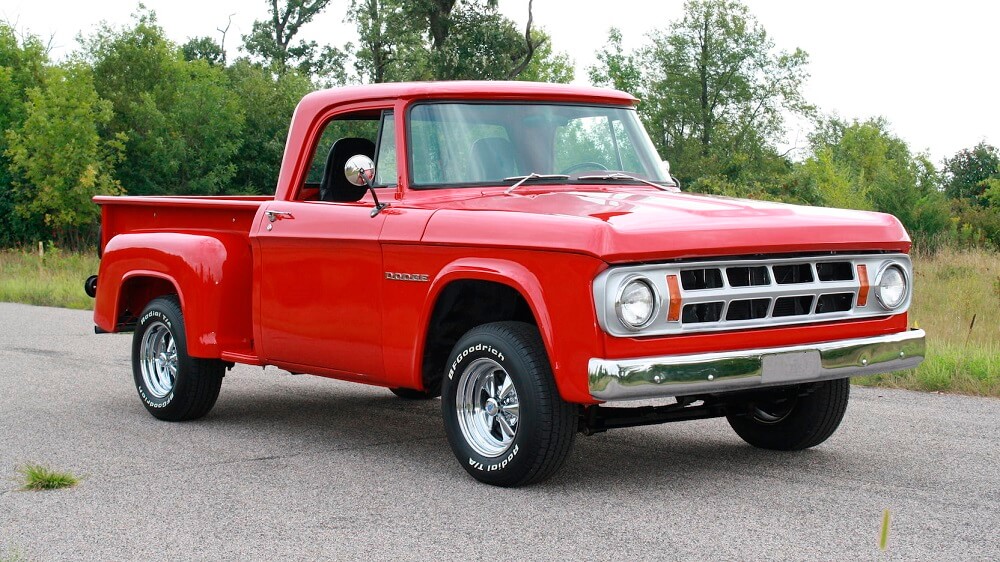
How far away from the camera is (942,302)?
16516 millimetres

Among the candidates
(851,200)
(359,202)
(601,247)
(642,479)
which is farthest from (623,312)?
(851,200)

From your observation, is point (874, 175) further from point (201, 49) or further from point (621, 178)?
point (621, 178)

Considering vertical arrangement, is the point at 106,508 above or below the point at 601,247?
below

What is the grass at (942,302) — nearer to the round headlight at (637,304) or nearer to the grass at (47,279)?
the grass at (47,279)

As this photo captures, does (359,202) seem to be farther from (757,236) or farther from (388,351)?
(757,236)

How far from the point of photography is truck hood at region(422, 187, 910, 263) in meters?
5.15

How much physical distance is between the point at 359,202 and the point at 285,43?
185 feet

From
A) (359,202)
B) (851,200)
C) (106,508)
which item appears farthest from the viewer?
(851,200)

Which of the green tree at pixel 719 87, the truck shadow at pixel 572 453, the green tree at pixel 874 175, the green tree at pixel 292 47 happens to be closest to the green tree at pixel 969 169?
the green tree at pixel 874 175

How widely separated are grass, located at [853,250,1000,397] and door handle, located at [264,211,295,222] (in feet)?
12.9

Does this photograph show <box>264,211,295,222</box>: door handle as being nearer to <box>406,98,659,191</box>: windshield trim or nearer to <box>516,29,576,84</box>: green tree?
<box>406,98,659,191</box>: windshield trim

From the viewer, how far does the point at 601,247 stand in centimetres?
510

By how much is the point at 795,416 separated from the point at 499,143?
213cm

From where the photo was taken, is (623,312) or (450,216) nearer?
(623,312)
